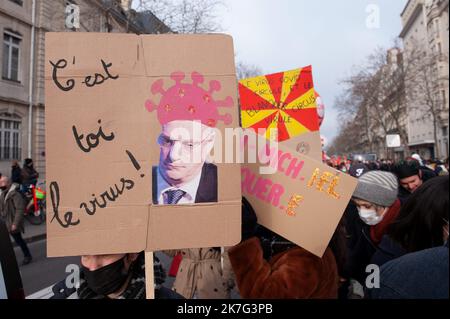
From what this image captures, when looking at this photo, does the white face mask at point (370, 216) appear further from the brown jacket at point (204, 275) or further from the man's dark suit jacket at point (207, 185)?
the man's dark suit jacket at point (207, 185)

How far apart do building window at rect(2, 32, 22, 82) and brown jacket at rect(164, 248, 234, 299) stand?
29.9ft

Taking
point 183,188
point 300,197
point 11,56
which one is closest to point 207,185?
point 183,188

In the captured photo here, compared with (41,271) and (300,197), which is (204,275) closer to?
(300,197)

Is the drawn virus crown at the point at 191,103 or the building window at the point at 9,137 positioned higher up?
the building window at the point at 9,137

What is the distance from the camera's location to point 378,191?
2330 millimetres

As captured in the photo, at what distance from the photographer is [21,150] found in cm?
1254

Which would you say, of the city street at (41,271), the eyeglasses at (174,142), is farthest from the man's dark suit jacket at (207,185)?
the city street at (41,271)

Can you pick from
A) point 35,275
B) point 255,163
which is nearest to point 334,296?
point 255,163

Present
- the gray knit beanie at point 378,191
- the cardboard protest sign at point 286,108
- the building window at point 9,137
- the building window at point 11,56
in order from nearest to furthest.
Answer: the gray knit beanie at point 378,191, the cardboard protest sign at point 286,108, the building window at point 11,56, the building window at point 9,137

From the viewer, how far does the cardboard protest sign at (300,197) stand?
162cm

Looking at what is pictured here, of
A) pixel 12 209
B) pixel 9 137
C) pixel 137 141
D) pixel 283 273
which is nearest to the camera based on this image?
pixel 137 141

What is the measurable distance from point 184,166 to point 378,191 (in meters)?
1.54

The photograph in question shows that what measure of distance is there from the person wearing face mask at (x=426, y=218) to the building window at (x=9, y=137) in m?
13.8
